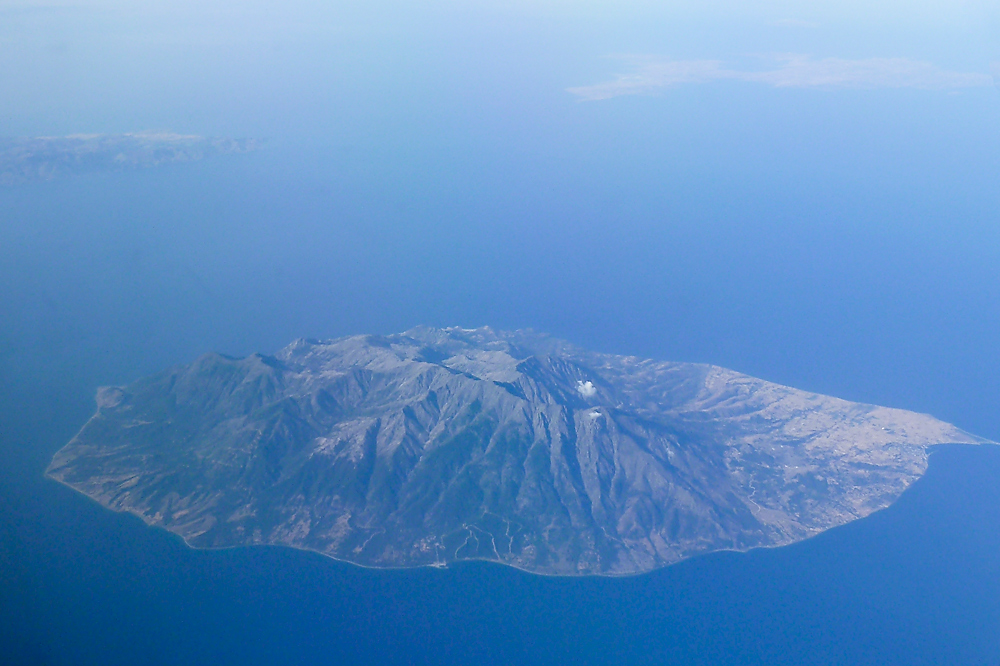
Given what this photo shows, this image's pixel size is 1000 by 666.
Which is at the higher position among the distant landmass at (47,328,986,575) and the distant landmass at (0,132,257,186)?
the distant landmass at (0,132,257,186)

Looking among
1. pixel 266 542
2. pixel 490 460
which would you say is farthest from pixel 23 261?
pixel 490 460

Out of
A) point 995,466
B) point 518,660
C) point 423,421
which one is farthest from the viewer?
point 995,466

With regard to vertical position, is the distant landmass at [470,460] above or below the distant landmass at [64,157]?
below

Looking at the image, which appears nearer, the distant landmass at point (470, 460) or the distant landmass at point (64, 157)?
the distant landmass at point (470, 460)

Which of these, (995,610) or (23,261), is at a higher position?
(23,261)

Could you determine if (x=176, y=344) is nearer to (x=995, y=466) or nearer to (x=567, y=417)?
(x=567, y=417)

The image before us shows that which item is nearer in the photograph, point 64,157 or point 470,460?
point 470,460

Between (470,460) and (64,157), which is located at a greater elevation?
(64,157)

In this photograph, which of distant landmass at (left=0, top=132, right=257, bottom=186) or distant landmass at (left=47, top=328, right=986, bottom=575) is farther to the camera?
distant landmass at (left=0, top=132, right=257, bottom=186)
